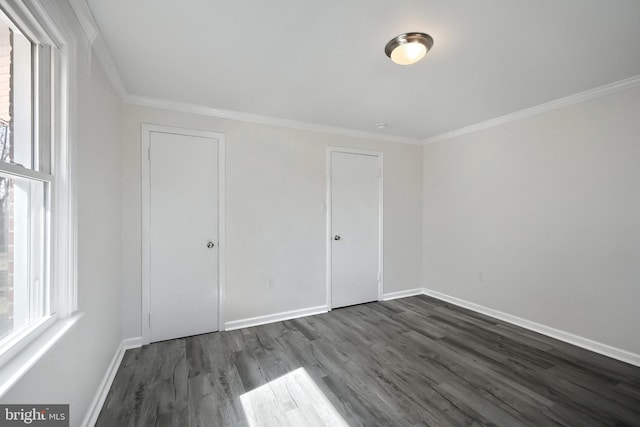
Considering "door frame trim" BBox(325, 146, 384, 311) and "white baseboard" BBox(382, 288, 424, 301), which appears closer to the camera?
"door frame trim" BBox(325, 146, 384, 311)

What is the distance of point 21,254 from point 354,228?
315 cm

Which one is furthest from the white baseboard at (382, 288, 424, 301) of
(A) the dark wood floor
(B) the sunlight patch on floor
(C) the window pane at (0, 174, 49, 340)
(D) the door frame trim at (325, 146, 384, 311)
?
(C) the window pane at (0, 174, 49, 340)

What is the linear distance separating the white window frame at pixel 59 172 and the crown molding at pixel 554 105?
392cm

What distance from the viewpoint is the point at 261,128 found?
3.18m

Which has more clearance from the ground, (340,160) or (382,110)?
(382,110)

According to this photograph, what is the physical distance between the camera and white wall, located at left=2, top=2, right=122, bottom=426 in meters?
1.19

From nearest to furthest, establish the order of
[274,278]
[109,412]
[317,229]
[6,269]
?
1. [6,269]
2. [109,412]
3. [274,278]
4. [317,229]

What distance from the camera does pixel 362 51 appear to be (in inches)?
74.2

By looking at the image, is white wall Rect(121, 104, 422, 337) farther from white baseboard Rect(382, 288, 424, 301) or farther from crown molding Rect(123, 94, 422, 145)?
white baseboard Rect(382, 288, 424, 301)

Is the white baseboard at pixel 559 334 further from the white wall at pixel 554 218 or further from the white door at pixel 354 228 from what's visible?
the white door at pixel 354 228

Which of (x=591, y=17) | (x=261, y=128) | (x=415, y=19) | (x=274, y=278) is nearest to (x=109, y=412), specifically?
(x=274, y=278)

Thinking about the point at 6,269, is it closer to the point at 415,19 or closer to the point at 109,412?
the point at 109,412

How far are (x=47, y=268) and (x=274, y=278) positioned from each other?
2.16 meters

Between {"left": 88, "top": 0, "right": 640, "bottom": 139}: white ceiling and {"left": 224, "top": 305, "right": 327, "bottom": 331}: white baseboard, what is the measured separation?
2.39 meters
